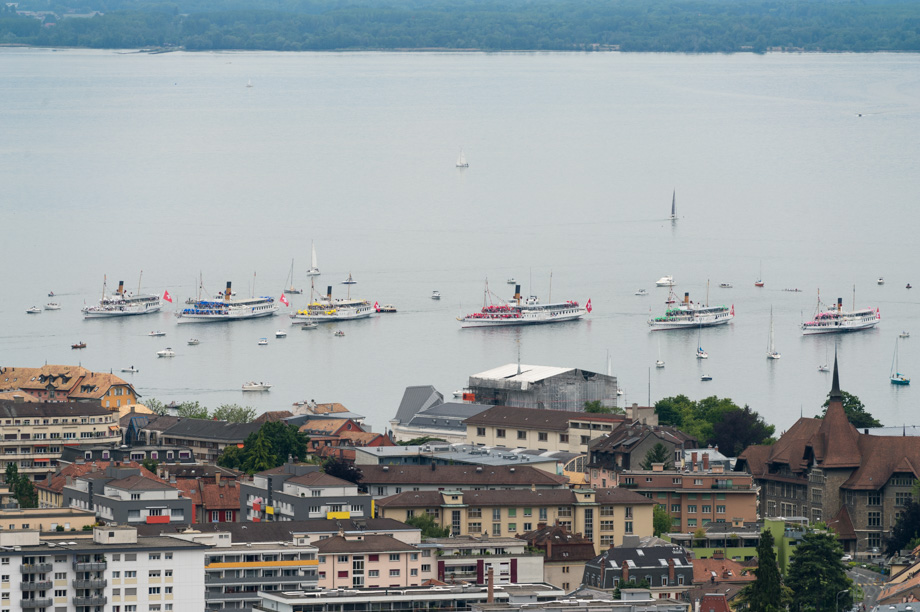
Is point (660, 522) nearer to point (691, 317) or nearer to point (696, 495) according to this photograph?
point (696, 495)

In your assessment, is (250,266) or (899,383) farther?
(250,266)

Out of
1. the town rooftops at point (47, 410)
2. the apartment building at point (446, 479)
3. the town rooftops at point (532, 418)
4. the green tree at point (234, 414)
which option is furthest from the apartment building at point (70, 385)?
the apartment building at point (446, 479)

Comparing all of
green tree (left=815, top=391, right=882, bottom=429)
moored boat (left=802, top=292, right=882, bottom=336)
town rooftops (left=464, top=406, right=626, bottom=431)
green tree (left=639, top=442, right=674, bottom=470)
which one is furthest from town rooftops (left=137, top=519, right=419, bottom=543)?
moored boat (left=802, top=292, right=882, bottom=336)

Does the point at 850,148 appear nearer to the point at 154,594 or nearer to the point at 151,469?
the point at 151,469

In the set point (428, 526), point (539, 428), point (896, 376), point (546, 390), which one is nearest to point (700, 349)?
point (896, 376)

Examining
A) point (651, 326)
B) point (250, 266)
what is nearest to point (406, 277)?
point (250, 266)

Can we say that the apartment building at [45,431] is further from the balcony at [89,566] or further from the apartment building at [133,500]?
the balcony at [89,566]

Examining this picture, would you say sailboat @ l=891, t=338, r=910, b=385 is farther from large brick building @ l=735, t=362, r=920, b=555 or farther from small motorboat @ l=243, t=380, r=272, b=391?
large brick building @ l=735, t=362, r=920, b=555
